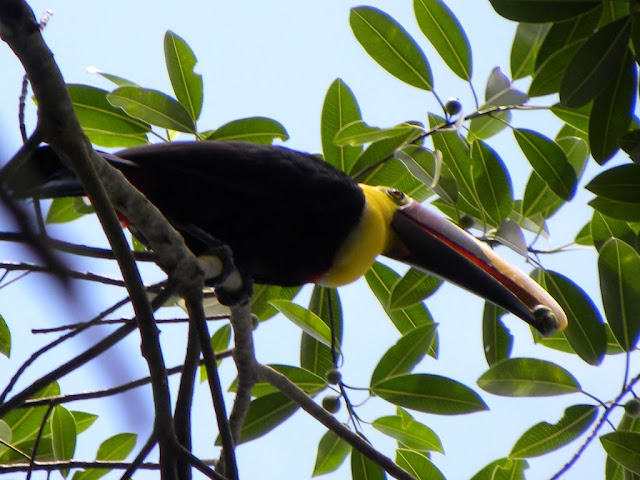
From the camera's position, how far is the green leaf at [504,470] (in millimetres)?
2938

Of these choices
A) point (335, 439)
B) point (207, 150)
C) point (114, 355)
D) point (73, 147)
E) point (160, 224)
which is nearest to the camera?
point (114, 355)

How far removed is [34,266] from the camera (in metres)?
0.57

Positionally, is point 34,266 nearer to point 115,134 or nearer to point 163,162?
point 163,162

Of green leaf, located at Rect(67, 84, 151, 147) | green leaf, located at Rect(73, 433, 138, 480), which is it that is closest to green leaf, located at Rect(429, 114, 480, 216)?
green leaf, located at Rect(67, 84, 151, 147)

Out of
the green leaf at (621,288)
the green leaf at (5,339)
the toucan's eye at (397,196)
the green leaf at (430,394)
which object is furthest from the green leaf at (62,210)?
the green leaf at (621,288)

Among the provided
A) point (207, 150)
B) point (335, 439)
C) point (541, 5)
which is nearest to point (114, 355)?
point (541, 5)

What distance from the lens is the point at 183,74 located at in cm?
316

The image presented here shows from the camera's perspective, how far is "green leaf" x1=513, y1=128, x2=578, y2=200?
2893mm

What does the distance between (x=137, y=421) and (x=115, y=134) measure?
267 cm

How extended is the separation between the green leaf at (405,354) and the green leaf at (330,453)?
0.30 metres

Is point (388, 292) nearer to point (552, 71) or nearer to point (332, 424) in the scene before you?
point (332, 424)

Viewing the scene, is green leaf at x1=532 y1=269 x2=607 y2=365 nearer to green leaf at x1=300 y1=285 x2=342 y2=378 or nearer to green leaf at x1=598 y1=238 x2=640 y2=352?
green leaf at x1=598 y1=238 x2=640 y2=352

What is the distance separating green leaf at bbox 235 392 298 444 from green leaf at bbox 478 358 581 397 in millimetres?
757

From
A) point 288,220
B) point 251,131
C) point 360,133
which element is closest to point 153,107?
point 251,131
